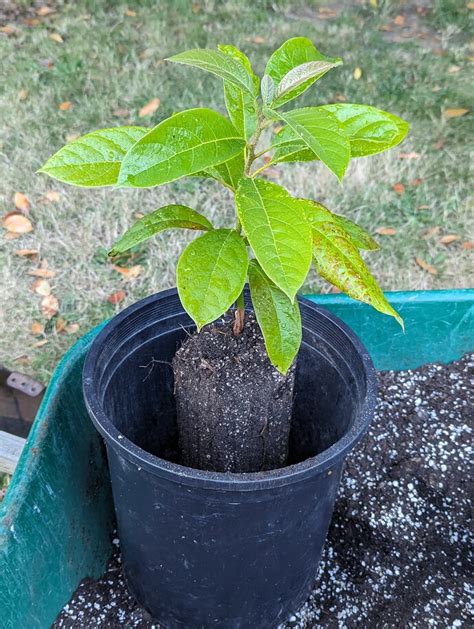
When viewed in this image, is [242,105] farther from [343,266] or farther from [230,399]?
[230,399]

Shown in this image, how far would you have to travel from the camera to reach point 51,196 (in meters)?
3.07

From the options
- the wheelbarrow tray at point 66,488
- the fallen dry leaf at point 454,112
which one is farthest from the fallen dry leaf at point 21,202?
the fallen dry leaf at point 454,112

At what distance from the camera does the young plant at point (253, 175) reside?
3.17 feet

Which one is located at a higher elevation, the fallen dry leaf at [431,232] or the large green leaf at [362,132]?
the large green leaf at [362,132]

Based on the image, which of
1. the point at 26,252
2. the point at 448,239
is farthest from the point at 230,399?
the point at 448,239

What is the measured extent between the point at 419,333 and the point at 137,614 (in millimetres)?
1108

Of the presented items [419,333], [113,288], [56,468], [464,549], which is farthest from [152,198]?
[464,549]

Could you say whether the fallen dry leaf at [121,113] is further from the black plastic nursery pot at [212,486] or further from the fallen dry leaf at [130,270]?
the black plastic nursery pot at [212,486]

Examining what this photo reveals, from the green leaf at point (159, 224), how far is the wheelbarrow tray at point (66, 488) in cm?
46

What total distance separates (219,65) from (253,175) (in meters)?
0.23

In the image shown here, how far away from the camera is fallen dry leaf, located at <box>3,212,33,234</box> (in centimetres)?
290

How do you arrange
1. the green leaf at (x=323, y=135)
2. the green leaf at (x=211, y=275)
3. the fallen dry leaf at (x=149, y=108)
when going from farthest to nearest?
the fallen dry leaf at (x=149, y=108), the green leaf at (x=211, y=275), the green leaf at (x=323, y=135)

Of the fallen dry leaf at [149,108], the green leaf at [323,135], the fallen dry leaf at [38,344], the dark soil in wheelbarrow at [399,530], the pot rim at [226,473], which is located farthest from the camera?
the fallen dry leaf at [149,108]

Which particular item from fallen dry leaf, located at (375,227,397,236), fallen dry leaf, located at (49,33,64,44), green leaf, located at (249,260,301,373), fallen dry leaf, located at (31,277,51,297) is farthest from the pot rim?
fallen dry leaf, located at (49,33,64,44)
